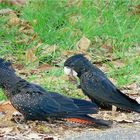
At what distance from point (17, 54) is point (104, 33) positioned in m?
1.32

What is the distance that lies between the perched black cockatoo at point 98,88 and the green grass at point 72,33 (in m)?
0.70

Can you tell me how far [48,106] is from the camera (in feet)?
22.1

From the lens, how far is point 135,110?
7.00 m

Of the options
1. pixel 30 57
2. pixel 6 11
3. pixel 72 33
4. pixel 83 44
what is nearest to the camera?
pixel 30 57

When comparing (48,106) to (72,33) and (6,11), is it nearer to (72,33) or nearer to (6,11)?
(72,33)

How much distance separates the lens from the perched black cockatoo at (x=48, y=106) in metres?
6.68

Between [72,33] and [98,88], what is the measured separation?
2.77 metres

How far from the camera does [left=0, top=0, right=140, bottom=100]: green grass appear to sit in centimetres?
873

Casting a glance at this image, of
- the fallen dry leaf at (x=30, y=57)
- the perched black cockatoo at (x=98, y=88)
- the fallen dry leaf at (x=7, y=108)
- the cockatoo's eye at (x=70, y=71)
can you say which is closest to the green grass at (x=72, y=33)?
the fallen dry leaf at (x=30, y=57)

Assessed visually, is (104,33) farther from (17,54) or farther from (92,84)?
(92,84)

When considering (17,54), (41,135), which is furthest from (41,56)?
(41,135)

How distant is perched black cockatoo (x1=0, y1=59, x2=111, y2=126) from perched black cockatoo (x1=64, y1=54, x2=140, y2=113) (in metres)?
0.37

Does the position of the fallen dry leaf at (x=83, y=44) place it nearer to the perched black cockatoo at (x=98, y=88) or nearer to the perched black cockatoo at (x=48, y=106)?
the perched black cockatoo at (x=98, y=88)

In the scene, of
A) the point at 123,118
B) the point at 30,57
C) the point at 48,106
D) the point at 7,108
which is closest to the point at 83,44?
the point at 30,57
